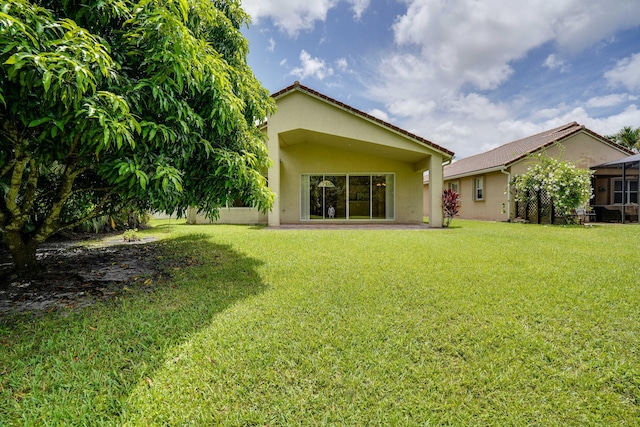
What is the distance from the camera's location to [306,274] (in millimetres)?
5238

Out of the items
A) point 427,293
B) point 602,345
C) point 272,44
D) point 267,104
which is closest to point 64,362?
point 427,293

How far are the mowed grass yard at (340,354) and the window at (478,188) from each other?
14.8 metres

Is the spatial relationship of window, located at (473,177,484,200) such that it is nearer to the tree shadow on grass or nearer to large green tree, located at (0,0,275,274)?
large green tree, located at (0,0,275,274)

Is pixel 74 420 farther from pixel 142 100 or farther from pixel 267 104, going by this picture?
pixel 267 104

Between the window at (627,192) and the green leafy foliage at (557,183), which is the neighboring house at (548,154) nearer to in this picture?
the green leafy foliage at (557,183)

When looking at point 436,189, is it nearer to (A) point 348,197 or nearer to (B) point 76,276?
(A) point 348,197

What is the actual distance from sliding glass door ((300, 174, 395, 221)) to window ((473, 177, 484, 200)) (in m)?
7.59

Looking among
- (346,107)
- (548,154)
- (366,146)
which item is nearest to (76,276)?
(346,107)

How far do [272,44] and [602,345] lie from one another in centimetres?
1252

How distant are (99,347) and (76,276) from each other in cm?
321

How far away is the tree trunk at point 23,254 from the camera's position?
15.6 feet

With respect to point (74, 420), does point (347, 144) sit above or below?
above

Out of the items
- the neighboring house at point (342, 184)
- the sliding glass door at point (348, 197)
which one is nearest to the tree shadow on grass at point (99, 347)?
the neighboring house at point (342, 184)

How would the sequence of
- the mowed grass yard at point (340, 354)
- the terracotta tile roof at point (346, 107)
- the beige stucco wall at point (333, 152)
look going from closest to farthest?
the mowed grass yard at point (340, 354) < the terracotta tile roof at point (346, 107) < the beige stucco wall at point (333, 152)
